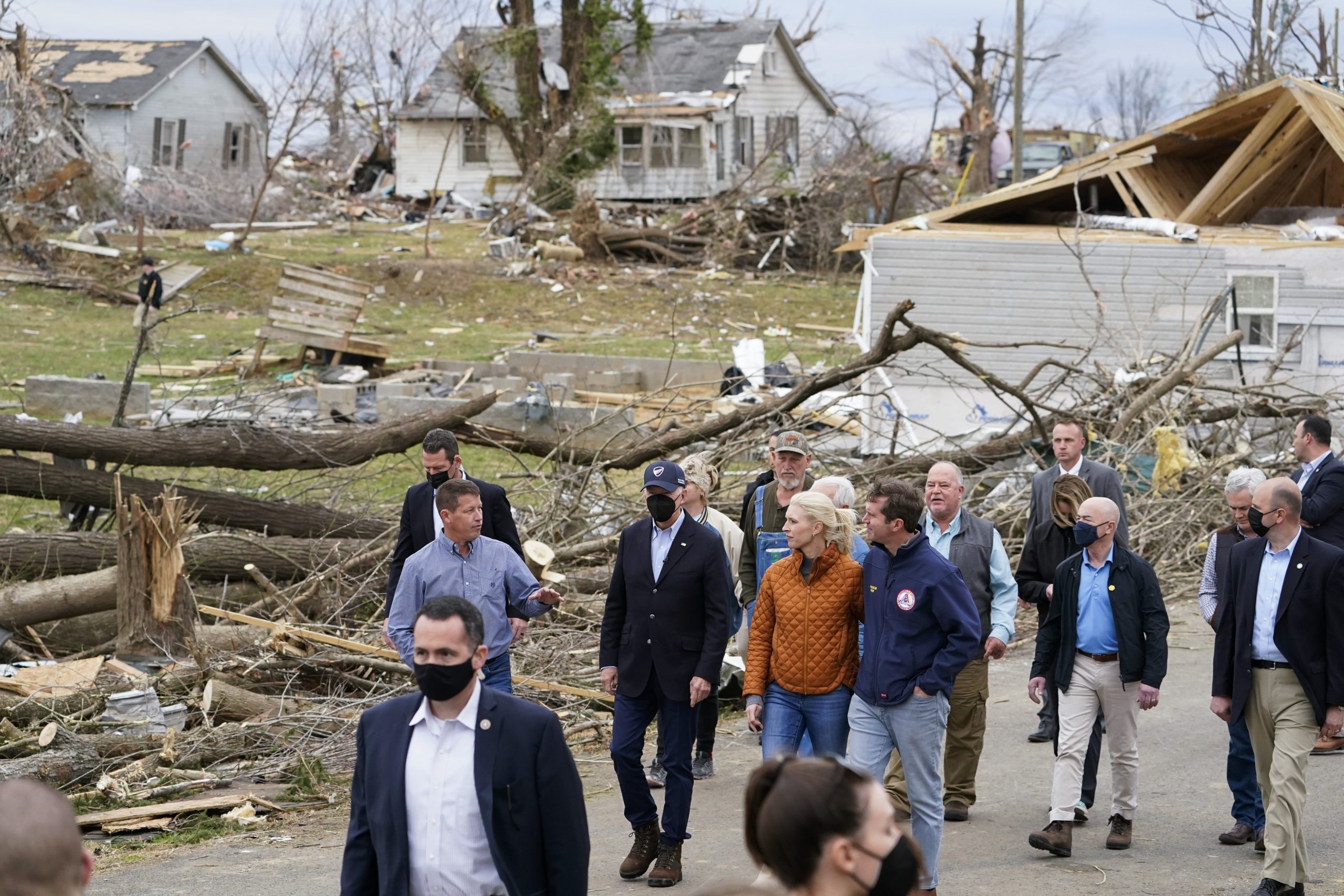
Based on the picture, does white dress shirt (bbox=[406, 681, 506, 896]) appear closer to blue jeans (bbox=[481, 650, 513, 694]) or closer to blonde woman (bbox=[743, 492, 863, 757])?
blonde woman (bbox=[743, 492, 863, 757])

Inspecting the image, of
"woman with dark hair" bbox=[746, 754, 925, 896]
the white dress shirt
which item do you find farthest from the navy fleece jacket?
"woman with dark hair" bbox=[746, 754, 925, 896]

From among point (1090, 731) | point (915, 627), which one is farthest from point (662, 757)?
point (1090, 731)

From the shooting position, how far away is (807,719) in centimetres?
579

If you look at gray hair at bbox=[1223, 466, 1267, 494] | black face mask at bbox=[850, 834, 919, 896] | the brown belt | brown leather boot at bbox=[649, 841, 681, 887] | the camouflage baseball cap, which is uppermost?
the camouflage baseball cap

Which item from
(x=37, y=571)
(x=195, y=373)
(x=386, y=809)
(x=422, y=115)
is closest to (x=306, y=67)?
(x=422, y=115)

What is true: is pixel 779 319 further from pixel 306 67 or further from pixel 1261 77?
pixel 306 67

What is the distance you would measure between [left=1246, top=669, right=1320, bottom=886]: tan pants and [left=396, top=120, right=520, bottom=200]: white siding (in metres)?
43.2

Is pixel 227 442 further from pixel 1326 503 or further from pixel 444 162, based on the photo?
pixel 444 162

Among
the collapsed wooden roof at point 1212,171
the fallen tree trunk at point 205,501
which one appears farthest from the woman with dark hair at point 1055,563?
the collapsed wooden roof at point 1212,171

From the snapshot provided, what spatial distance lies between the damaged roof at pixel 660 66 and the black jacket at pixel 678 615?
125 feet

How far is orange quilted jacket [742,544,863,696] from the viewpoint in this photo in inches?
224

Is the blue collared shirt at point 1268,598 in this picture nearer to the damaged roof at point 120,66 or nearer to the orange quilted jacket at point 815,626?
the orange quilted jacket at point 815,626

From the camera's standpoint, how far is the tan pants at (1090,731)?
6.22m

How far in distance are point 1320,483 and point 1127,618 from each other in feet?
7.79
